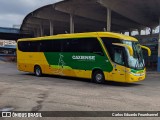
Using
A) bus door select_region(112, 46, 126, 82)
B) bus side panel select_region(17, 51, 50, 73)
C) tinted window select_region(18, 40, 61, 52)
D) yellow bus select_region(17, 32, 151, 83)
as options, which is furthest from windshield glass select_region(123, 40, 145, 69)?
bus side panel select_region(17, 51, 50, 73)

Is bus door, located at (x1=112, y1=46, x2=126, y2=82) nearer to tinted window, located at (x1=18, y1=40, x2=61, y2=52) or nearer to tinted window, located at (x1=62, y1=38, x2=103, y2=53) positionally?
tinted window, located at (x1=62, y1=38, x2=103, y2=53)

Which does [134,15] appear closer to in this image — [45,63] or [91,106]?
[45,63]

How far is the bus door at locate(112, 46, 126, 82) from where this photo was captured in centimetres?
1734

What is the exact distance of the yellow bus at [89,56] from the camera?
57.3 feet

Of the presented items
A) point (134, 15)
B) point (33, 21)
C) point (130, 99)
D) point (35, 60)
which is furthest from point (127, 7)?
point (130, 99)

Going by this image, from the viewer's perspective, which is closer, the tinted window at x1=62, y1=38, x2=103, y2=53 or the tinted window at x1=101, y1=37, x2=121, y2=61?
the tinted window at x1=101, y1=37, x2=121, y2=61

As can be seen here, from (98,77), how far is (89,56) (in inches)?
56.9

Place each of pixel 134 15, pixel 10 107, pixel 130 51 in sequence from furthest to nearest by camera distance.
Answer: pixel 134 15 → pixel 130 51 → pixel 10 107

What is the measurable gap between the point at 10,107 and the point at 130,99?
4.65 meters

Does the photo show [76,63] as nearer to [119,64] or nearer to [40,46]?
[119,64]

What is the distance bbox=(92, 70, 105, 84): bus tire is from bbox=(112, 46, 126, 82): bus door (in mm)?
969

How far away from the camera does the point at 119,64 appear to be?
1752cm

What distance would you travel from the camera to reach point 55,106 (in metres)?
10.1

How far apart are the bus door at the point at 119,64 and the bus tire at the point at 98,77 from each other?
3.18 feet
